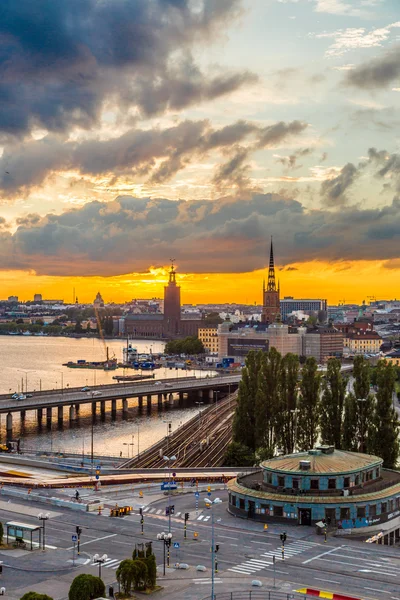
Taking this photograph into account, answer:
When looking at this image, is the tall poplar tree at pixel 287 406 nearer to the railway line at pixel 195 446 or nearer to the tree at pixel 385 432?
the tree at pixel 385 432

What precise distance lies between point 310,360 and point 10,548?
103 ft

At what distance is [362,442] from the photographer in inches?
2133

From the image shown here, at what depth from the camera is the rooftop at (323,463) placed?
3944 centimetres

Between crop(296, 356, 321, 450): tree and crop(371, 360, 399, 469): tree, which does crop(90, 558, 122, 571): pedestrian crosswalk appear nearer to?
crop(371, 360, 399, 469): tree

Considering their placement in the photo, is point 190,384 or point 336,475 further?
point 190,384

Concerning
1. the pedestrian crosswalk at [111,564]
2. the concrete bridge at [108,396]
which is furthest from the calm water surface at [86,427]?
the pedestrian crosswalk at [111,564]

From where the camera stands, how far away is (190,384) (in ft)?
411

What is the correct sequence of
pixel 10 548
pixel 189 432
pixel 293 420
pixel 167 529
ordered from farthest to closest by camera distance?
1. pixel 189 432
2. pixel 293 420
3. pixel 167 529
4. pixel 10 548

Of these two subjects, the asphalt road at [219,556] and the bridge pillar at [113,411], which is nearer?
the asphalt road at [219,556]

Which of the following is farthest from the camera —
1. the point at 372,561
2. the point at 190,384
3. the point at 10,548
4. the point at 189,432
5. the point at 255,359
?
the point at 190,384

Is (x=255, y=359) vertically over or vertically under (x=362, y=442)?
over

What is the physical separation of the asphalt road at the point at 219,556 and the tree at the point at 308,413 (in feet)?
58.7

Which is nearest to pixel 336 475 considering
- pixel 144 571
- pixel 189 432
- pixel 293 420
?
pixel 144 571

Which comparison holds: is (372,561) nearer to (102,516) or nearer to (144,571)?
(144,571)
